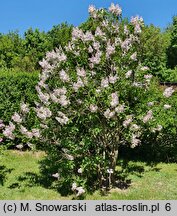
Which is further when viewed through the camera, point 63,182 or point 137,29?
point 63,182

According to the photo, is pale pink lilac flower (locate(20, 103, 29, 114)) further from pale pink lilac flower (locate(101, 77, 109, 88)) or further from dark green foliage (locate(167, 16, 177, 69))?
dark green foliage (locate(167, 16, 177, 69))

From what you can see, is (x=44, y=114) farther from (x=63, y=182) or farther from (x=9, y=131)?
(x=63, y=182)

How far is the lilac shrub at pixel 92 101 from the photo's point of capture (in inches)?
305

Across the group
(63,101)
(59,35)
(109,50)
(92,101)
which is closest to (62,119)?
(63,101)

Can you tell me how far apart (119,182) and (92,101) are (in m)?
2.24

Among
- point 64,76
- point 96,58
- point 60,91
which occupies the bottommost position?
point 60,91

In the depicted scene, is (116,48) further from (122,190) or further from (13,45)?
(13,45)

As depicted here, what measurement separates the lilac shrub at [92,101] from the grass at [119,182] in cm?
45

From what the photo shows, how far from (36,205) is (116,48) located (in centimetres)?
325

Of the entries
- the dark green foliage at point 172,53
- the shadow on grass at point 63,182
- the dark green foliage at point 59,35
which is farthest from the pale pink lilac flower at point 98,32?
the dark green foliage at point 172,53

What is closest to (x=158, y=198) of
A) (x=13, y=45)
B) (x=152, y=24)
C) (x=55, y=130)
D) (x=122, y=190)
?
(x=122, y=190)

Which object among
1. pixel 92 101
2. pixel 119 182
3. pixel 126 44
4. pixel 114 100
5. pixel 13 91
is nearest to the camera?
pixel 114 100

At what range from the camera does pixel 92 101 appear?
765 centimetres

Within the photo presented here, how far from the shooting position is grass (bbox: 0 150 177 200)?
27.2ft
